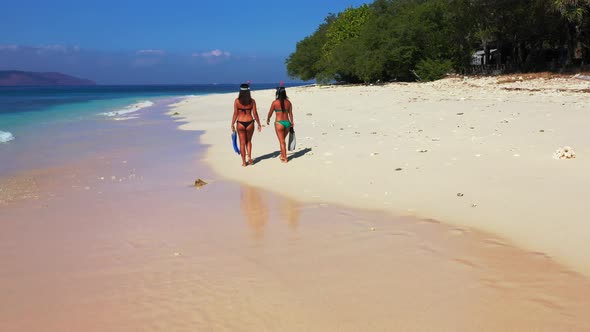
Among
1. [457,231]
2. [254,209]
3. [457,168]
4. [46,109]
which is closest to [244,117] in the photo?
[254,209]

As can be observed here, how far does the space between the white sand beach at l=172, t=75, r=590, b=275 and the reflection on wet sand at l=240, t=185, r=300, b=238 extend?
336 millimetres

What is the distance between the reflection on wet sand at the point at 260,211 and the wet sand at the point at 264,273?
2 cm

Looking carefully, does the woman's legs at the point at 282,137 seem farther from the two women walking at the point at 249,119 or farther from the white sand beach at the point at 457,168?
the white sand beach at the point at 457,168

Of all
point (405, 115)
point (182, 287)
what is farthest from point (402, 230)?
point (405, 115)

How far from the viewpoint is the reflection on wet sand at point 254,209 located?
518 centimetres

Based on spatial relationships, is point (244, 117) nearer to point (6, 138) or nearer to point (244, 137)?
point (244, 137)

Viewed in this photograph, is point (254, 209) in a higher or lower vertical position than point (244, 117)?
lower

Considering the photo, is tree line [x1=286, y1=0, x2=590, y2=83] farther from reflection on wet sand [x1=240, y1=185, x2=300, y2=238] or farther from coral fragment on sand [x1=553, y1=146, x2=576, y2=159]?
reflection on wet sand [x1=240, y1=185, x2=300, y2=238]

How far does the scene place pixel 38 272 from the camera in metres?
4.04

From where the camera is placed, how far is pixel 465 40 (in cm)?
3731

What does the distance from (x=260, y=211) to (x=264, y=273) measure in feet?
6.64

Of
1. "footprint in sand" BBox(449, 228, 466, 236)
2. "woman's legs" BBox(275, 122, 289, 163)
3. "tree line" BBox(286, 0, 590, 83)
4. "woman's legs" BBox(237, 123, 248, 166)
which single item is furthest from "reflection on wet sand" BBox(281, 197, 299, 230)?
"tree line" BBox(286, 0, 590, 83)

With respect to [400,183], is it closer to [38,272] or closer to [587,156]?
[587,156]

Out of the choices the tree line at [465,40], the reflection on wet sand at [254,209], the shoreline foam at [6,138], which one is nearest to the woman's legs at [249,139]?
the reflection on wet sand at [254,209]
